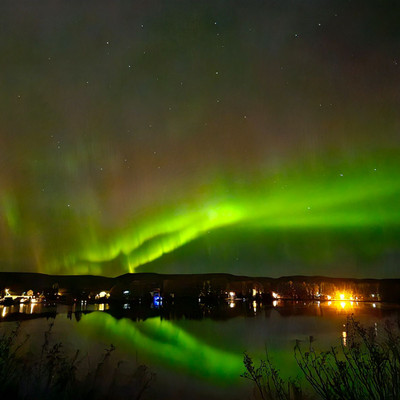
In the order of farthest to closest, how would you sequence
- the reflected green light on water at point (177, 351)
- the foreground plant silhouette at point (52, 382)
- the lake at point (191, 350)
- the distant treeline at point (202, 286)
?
the distant treeline at point (202, 286)
the reflected green light on water at point (177, 351)
the lake at point (191, 350)
the foreground plant silhouette at point (52, 382)

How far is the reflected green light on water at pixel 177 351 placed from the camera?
2397cm

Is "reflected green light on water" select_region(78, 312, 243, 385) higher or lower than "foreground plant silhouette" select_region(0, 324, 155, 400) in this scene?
lower

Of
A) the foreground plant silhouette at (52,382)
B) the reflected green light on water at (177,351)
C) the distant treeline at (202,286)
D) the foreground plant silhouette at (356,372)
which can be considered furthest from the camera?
the distant treeline at (202,286)

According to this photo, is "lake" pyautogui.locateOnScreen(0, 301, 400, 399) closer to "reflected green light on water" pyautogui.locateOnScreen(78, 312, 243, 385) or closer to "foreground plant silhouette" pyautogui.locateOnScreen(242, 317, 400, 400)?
"reflected green light on water" pyautogui.locateOnScreen(78, 312, 243, 385)

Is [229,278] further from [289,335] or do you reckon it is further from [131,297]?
[289,335]

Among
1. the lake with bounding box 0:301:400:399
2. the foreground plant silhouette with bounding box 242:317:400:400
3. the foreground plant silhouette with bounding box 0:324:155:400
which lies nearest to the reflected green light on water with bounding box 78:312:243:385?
the lake with bounding box 0:301:400:399

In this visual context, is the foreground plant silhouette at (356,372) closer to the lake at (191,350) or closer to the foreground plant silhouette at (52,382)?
the lake at (191,350)

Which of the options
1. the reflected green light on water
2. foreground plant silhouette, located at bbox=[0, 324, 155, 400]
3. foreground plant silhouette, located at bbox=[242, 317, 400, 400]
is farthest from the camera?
the reflected green light on water

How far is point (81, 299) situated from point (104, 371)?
121703mm

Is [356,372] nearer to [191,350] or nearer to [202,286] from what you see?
[191,350]

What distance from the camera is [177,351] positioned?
3166cm

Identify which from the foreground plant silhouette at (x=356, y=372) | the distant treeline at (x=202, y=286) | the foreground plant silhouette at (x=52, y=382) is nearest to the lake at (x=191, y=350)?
the foreground plant silhouette at (x=52, y=382)

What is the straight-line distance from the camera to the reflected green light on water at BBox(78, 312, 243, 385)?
23969 millimetres

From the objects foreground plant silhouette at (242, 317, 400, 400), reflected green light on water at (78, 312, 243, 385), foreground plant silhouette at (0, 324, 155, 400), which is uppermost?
→ foreground plant silhouette at (242, 317, 400, 400)
